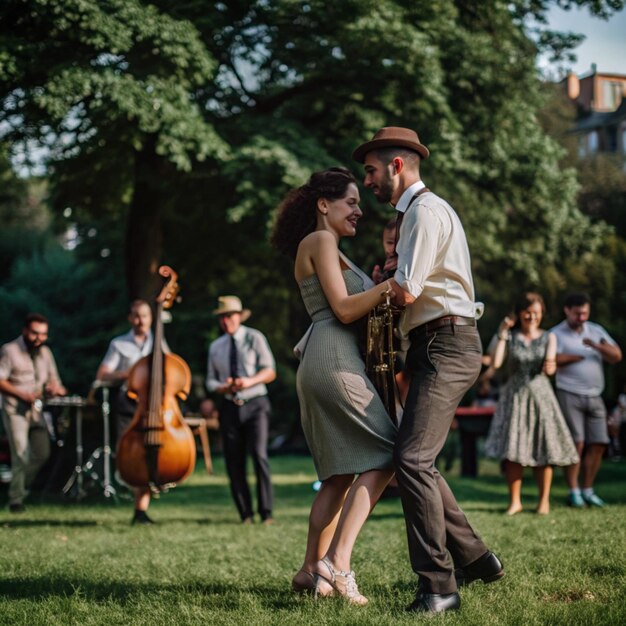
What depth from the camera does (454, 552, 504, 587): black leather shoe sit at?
483 centimetres

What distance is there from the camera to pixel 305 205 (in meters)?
5.11

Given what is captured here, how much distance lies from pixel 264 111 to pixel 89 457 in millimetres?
8088

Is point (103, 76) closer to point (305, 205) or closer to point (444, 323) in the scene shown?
point (305, 205)

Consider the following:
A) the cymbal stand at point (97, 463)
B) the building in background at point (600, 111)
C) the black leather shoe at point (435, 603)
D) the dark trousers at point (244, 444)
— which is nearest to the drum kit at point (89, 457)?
the cymbal stand at point (97, 463)

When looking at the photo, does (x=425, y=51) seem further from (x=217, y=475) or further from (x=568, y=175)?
(x=217, y=475)

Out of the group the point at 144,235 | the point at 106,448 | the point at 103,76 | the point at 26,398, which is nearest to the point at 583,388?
the point at 106,448

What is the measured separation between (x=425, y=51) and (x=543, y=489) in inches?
341

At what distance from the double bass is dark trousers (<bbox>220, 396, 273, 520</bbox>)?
2.99ft

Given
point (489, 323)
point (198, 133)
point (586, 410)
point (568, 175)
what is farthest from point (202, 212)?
point (489, 323)

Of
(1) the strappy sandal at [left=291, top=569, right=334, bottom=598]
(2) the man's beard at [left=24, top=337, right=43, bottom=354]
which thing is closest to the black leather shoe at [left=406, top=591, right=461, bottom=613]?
(1) the strappy sandal at [left=291, top=569, right=334, bottom=598]

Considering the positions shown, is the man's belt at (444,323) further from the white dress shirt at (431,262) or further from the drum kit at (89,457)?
the drum kit at (89,457)

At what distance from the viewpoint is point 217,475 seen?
17.4m

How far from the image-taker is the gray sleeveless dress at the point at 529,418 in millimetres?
9273

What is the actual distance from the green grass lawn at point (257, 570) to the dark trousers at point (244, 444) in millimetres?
380
